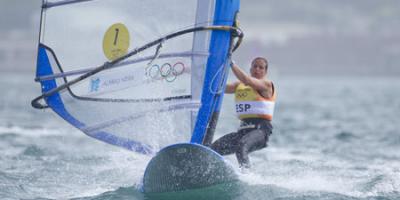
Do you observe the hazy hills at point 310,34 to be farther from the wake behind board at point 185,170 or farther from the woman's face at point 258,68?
the wake behind board at point 185,170

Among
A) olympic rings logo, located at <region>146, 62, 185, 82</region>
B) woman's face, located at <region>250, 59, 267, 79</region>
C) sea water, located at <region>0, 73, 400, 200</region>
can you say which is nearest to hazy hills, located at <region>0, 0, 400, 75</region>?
sea water, located at <region>0, 73, 400, 200</region>

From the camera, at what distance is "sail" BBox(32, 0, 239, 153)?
9.41 metres

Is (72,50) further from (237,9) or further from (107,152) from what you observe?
(107,152)

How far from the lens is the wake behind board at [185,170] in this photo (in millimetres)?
9133

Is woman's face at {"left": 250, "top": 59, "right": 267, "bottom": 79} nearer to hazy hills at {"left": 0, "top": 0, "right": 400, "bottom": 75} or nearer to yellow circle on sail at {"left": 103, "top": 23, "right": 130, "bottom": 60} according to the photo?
yellow circle on sail at {"left": 103, "top": 23, "right": 130, "bottom": 60}

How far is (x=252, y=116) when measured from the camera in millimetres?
10062

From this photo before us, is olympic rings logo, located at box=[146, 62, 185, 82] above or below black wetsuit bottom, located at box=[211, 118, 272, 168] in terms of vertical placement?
above

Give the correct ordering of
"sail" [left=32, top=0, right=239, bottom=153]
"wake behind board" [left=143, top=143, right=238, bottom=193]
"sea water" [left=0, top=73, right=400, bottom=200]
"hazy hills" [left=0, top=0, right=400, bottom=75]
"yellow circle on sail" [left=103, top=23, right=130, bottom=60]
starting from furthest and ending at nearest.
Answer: "hazy hills" [left=0, top=0, right=400, bottom=75] → "sea water" [left=0, top=73, right=400, bottom=200] → "yellow circle on sail" [left=103, top=23, right=130, bottom=60] → "sail" [left=32, top=0, right=239, bottom=153] → "wake behind board" [left=143, top=143, right=238, bottom=193]

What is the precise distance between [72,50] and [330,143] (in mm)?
7821

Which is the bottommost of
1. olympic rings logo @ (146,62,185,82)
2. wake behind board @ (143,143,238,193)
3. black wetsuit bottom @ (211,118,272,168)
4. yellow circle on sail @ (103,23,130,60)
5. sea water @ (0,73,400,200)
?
sea water @ (0,73,400,200)

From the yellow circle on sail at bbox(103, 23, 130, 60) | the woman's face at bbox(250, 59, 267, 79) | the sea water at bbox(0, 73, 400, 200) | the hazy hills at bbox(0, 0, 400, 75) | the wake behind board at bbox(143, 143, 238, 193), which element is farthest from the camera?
the hazy hills at bbox(0, 0, 400, 75)

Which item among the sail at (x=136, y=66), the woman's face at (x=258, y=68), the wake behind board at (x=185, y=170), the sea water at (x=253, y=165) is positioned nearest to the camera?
the wake behind board at (x=185, y=170)

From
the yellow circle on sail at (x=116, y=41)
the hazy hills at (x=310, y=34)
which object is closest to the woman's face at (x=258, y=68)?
the yellow circle on sail at (x=116, y=41)

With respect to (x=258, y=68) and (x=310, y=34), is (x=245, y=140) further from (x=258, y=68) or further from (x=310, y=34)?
(x=310, y=34)
